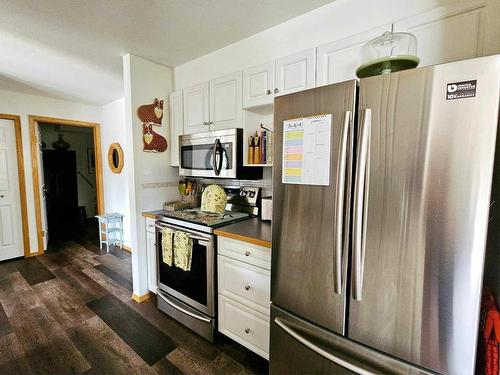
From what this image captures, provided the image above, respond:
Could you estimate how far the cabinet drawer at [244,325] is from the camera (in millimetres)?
1542

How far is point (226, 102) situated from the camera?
207cm

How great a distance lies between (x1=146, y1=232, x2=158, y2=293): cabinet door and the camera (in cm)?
234

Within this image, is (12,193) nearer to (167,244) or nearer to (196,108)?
(167,244)

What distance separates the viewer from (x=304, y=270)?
1.08 m

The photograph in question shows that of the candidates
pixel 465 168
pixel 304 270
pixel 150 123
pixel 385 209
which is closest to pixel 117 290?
pixel 150 123

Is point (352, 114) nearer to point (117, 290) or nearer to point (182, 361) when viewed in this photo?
point (182, 361)

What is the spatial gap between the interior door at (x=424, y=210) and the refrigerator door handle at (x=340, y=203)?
5 centimetres

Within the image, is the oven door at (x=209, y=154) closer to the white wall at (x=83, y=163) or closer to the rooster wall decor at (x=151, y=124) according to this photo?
the rooster wall decor at (x=151, y=124)

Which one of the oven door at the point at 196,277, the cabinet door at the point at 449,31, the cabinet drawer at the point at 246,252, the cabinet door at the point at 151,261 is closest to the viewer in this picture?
the cabinet door at the point at 449,31

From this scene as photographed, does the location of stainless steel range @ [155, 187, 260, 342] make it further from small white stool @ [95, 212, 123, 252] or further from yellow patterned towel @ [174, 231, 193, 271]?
small white stool @ [95, 212, 123, 252]

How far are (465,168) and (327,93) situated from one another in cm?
54

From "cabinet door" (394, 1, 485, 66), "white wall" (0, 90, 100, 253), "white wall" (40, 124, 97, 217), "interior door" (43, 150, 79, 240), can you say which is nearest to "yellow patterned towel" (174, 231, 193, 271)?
"cabinet door" (394, 1, 485, 66)

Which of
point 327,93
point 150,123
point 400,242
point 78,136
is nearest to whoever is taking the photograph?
point 400,242

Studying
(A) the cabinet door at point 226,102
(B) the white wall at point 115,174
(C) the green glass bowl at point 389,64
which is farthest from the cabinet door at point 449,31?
(B) the white wall at point 115,174
